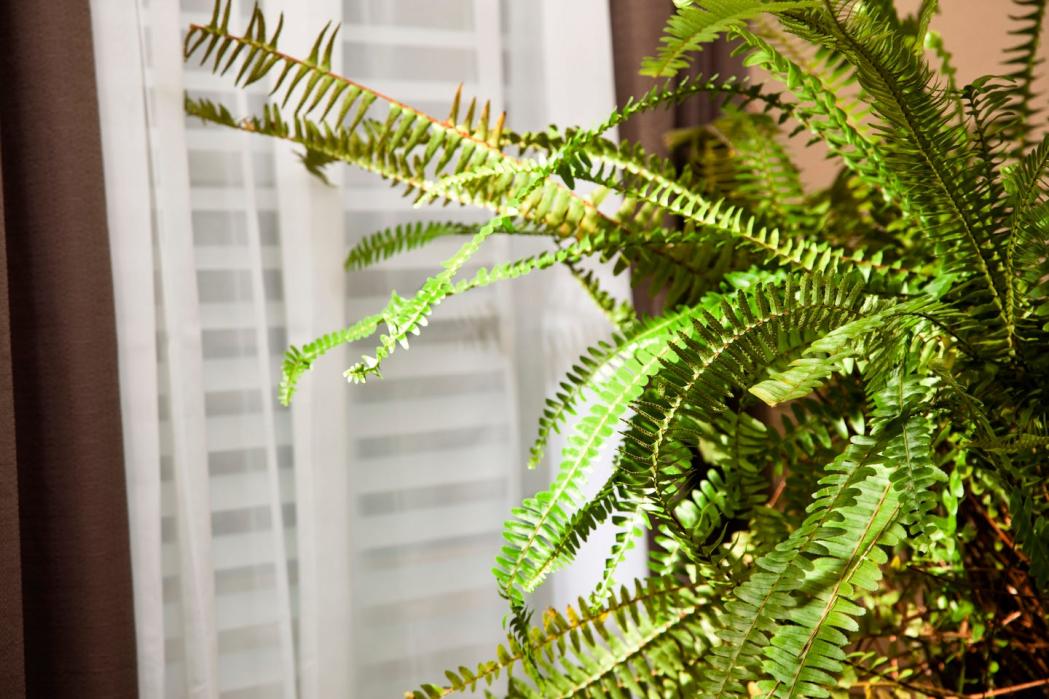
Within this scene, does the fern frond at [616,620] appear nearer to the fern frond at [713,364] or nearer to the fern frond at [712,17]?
the fern frond at [713,364]

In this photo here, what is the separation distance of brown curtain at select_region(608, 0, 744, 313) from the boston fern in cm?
18

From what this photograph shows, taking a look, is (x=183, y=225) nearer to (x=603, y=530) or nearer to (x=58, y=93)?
(x=58, y=93)

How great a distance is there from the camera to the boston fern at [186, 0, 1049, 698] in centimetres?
53

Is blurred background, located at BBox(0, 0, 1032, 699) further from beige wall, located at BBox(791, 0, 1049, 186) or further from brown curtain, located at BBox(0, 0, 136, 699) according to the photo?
beige wall, located at BBox(791, 0, 1049, 186)

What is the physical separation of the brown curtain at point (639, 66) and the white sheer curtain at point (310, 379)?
1.6 inches

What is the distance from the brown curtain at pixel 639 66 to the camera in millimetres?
1171

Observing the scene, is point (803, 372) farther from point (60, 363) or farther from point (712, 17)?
point (60, 363)

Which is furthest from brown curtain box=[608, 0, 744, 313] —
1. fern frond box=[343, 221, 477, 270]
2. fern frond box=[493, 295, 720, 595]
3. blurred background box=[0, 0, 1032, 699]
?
fern frond box=[493, 295, 720, 595]

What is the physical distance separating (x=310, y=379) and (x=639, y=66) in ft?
2.03

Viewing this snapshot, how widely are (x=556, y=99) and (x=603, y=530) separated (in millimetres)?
603

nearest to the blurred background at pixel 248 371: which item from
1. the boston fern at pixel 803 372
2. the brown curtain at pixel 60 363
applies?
the brown curtain at pixel 60 363

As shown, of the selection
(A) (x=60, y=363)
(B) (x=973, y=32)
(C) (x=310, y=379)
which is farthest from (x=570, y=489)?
(B) (x=973, y=32)

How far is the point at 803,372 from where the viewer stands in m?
0.51

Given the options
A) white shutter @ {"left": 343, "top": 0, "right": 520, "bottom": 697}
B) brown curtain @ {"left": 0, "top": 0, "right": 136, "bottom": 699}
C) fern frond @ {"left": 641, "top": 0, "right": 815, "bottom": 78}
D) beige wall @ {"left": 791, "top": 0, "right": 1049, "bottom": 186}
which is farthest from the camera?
beige wall @ {"left": 791, "top": 0, "right": 1049, "bottom": 186}
